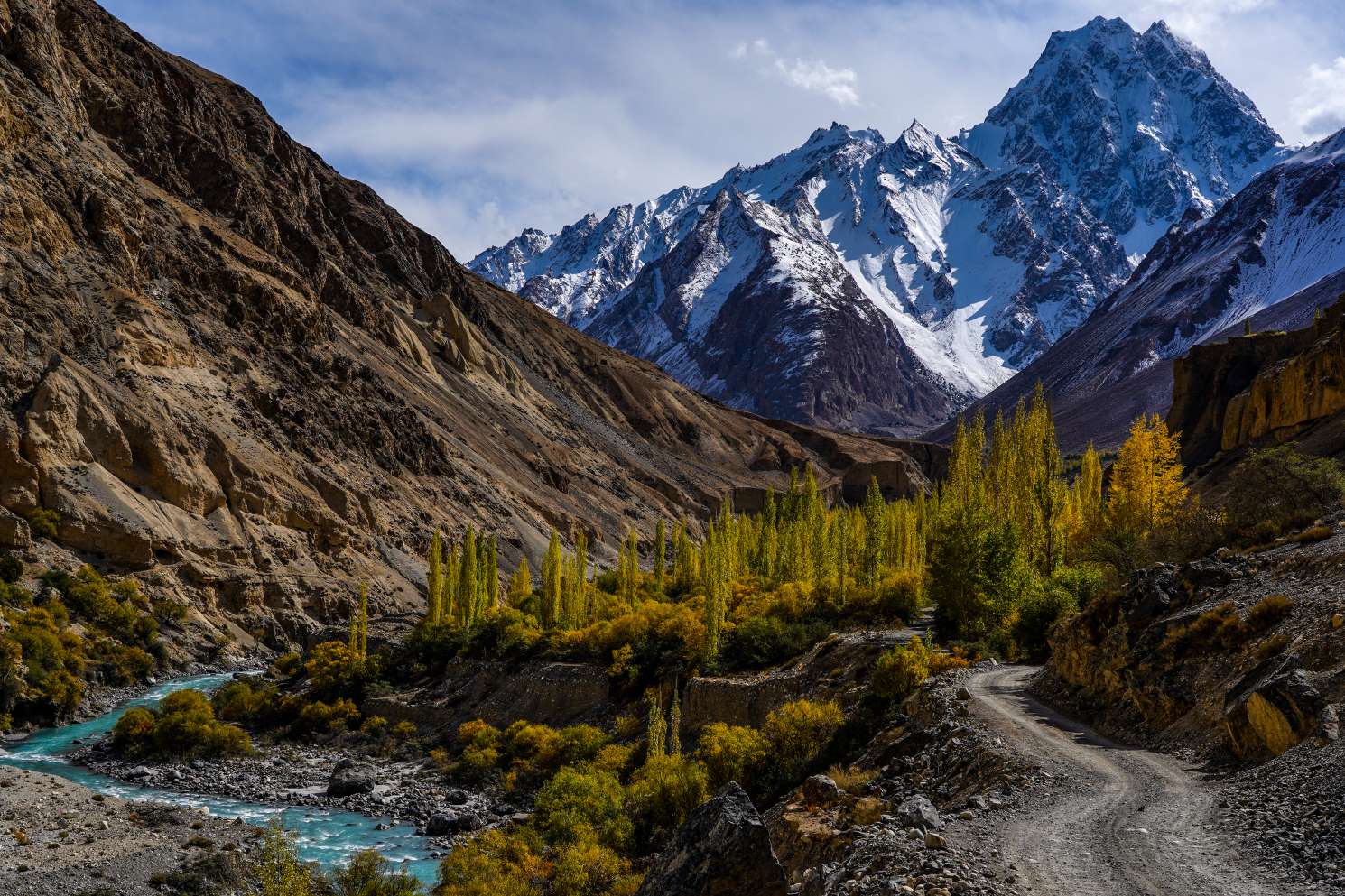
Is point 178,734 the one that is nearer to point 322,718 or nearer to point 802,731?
point 322,718

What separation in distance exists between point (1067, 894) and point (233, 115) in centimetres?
13279

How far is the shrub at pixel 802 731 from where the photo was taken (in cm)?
2531

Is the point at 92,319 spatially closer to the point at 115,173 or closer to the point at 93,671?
the point at 115,173

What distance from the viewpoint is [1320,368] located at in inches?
2199

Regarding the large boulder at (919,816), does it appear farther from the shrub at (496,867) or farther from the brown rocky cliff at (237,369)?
the brown rocky cliff at (237,369)

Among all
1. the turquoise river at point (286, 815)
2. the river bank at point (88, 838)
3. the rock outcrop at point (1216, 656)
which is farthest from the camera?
the turquoise river at point (286, 815)

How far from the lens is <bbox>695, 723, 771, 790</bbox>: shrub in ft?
86.1

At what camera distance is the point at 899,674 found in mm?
26219

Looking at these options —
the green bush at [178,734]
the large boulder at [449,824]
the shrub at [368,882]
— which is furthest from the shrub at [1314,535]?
the green bush at [178,734]

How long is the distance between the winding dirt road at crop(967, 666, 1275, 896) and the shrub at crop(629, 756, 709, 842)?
37.4ft

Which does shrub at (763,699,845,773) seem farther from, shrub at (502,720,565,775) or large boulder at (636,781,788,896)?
shrub at (502,720,565,775)

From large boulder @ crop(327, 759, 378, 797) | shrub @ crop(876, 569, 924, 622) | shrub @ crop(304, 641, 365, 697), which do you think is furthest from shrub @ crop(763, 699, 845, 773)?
shrub @ crop(304, 641, 365, 697)

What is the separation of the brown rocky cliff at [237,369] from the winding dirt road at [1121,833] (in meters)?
56.5

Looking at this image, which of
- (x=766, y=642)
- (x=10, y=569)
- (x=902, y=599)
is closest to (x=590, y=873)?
(x=766, y=642)
